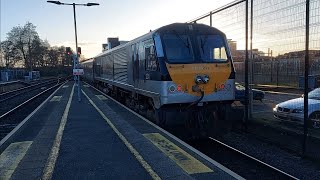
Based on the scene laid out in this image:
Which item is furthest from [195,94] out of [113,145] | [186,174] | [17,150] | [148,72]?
[17,150]

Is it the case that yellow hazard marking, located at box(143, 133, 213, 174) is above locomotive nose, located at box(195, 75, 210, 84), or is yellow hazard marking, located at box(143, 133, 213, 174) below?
below

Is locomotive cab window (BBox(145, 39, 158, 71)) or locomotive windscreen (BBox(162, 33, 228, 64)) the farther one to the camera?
locomotive cab window (BBox(145, 39, 158, 71))

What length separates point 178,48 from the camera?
10.8 meters

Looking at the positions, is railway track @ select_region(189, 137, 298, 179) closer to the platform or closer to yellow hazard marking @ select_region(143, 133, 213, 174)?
the platform

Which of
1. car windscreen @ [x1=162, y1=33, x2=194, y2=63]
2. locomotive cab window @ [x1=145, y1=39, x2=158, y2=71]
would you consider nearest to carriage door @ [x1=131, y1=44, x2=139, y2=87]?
locomotive cab window @ [x1=145, y1=39, x2=158, y2=71]

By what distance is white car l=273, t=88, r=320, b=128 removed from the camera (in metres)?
12.1

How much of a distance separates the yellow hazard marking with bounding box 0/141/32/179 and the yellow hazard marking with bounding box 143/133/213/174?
3.01 m

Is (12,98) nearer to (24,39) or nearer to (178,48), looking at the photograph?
(178,48)

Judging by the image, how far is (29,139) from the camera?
9992 millimetres

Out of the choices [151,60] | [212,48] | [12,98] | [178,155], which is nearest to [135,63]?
[151,60]

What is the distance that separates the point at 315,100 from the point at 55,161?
867 centimetres

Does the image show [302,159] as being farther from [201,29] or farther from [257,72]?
[257,72]

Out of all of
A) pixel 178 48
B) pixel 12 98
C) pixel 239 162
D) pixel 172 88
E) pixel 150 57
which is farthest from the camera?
pixel 12 98

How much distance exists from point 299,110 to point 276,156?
3360 millimetres
